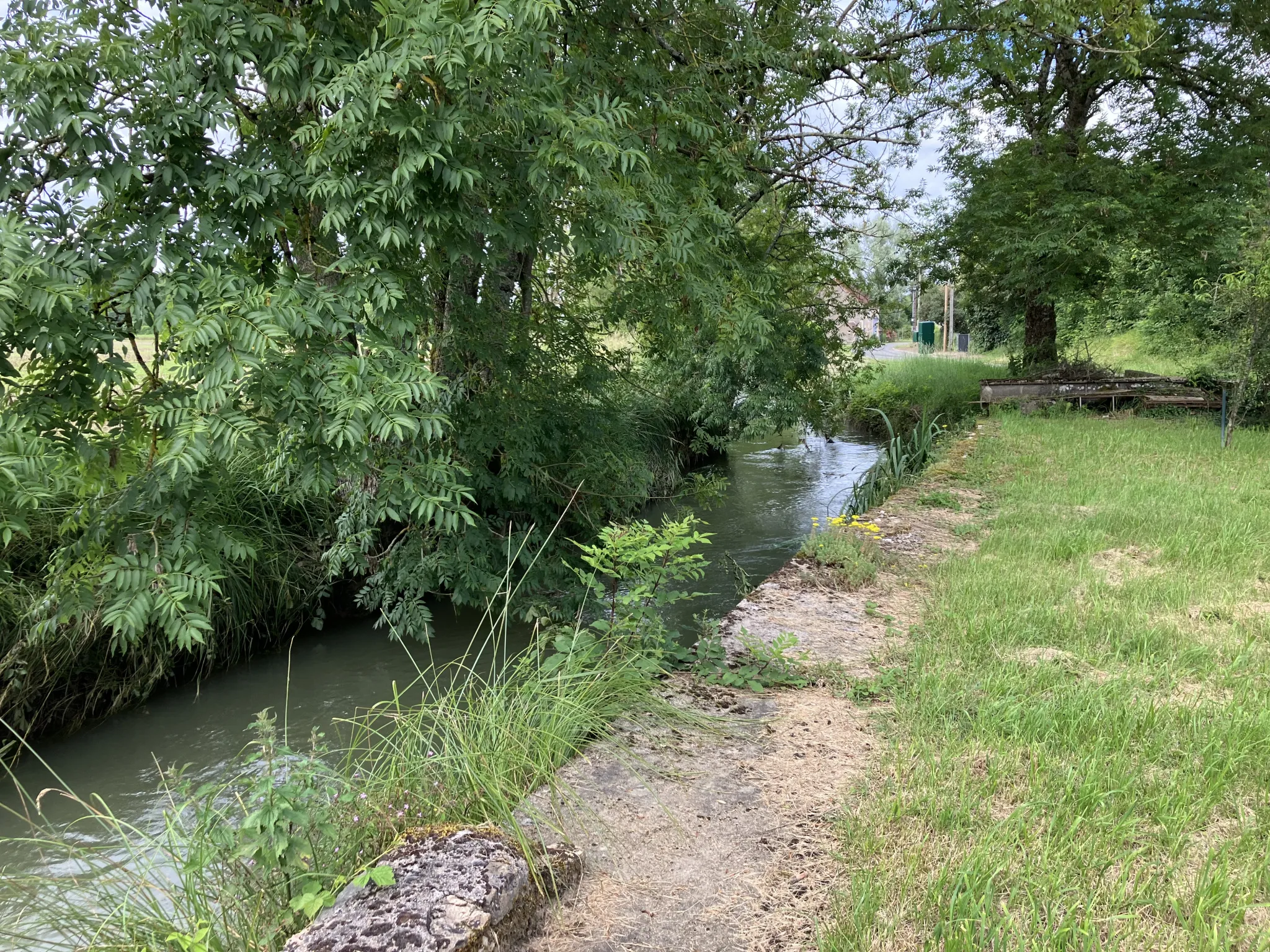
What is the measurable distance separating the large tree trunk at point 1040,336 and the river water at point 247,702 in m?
8.73

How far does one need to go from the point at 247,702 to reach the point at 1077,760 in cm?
515

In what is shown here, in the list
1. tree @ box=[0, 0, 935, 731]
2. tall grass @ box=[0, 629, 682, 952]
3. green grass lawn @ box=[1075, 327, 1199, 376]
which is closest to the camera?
tall grass @ box=[0, 629, 682, 952]

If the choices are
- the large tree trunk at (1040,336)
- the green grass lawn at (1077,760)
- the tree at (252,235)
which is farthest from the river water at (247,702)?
the large tree trunk at (1040,336)

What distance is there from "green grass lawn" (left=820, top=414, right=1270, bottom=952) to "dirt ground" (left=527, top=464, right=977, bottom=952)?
5.3 inches

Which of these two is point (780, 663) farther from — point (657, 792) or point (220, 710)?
point (220, 710)

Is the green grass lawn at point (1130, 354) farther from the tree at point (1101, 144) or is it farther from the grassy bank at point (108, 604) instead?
the grassy bank at point (108, 604)

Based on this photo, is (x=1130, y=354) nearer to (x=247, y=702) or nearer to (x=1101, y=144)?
(x=1101, y=144)

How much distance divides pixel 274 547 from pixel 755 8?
7119 mm

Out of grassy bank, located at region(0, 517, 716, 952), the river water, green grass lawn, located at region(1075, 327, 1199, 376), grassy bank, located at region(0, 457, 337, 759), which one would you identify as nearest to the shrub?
the river water

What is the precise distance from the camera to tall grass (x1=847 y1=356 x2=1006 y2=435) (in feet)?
49.4

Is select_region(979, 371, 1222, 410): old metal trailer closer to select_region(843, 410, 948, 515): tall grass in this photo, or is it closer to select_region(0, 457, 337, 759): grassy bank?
select_region(843, 410, 948, 515): tall grass

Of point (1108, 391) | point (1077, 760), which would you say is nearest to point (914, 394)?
point (1108, 391)

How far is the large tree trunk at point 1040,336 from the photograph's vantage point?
15.4 m

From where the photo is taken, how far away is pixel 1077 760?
8.99 ft
